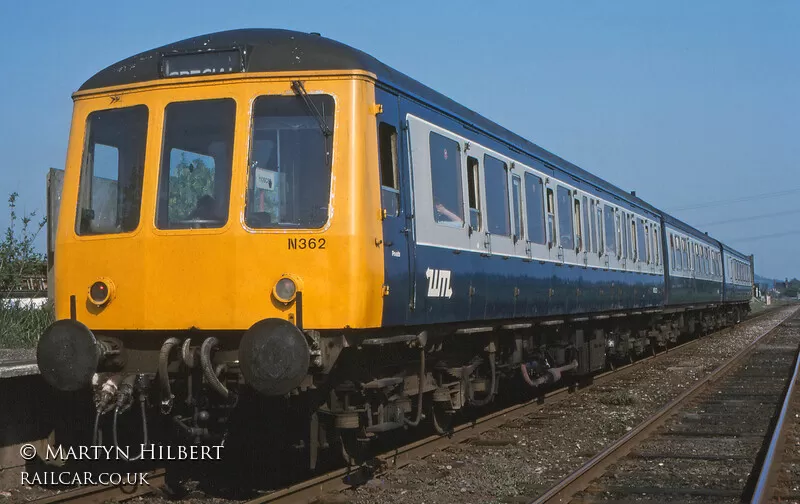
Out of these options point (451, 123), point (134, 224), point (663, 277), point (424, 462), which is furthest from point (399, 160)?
point (663, 277)

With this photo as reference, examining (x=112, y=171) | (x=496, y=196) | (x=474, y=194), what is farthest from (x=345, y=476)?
(x=496, y=196)

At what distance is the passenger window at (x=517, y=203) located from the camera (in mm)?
10469

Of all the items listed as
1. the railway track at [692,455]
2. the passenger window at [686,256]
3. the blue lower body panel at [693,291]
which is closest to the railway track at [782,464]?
the railway track at [692,455]

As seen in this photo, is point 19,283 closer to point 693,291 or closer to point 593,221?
point 593,221

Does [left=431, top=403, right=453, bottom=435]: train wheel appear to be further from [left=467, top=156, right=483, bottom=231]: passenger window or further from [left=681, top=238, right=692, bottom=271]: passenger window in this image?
[left=681, top=238, right=692, bottom=271]: passenger window

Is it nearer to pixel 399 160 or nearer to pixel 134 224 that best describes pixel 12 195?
pixel 134 224

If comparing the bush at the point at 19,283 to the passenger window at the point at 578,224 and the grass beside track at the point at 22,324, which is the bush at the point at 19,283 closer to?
the grass beside track at the point at 22,324

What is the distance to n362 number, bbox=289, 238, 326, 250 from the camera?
665 cm

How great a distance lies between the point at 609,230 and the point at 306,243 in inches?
389

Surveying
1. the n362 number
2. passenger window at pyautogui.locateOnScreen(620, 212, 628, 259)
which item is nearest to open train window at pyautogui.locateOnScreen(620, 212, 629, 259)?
passenger window at pyautogui.locateOnScreen(620, 212, 628, 259)

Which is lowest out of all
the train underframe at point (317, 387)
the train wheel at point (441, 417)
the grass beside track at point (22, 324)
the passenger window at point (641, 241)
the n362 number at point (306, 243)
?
the train wheel at point (441, 417)

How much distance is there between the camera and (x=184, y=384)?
677 cm

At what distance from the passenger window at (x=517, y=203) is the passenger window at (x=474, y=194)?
126 cm

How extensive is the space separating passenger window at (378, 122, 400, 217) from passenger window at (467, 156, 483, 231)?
5.54 ft
